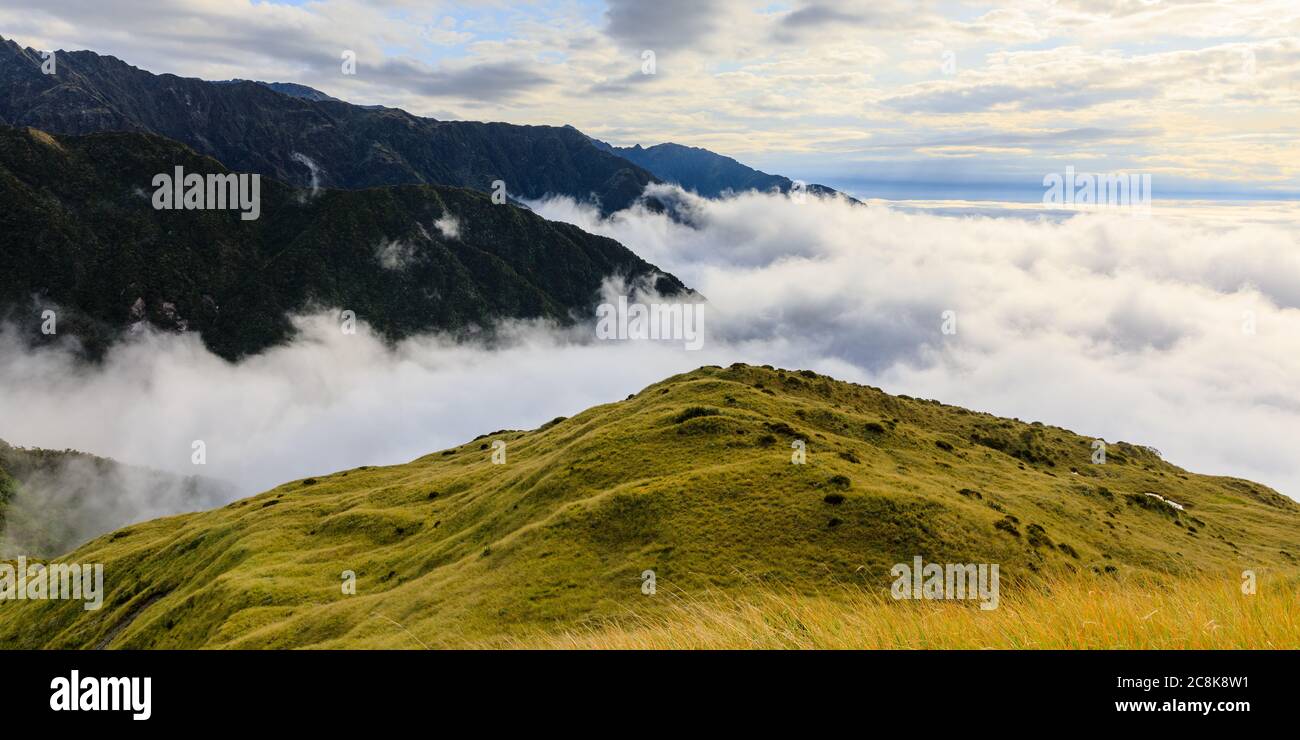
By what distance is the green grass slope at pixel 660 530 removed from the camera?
131ft

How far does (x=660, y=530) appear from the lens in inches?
1735

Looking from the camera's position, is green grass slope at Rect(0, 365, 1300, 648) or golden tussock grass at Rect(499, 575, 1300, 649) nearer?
golden tussock grass at Rect(499, 575, 1300, 649)

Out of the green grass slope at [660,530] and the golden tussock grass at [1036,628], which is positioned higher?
→ the golden tussock grass at [1036,628]

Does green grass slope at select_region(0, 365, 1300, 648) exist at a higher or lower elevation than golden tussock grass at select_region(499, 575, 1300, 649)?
lower

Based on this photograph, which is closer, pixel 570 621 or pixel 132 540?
pixel 570 621

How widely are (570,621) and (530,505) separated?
23439 millimetres

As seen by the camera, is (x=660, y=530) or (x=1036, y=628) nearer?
(x=1036, y=628)

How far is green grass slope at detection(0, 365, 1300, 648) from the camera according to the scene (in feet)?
131

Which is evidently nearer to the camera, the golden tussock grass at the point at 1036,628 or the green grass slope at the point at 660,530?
the golden tussock grass at the point at 1036,628

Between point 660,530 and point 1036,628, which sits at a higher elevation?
point 1036,628
